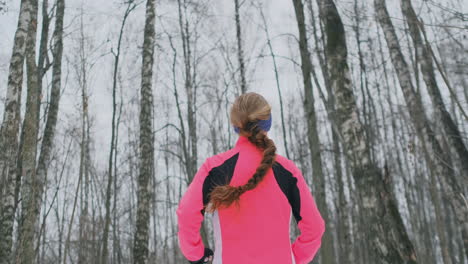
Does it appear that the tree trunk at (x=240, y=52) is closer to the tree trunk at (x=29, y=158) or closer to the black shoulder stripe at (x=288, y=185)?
the tree trunk at (x=29, y=158)

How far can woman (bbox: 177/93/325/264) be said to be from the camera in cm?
180

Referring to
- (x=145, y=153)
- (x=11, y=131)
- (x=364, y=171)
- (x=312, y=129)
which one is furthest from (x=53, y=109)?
(x=364, y=171)

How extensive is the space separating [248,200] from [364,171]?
399cm

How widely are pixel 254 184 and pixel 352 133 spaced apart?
415cm

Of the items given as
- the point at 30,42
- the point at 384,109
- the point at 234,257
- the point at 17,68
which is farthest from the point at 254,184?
the point at 384,109

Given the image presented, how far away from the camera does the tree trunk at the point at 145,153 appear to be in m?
7.76

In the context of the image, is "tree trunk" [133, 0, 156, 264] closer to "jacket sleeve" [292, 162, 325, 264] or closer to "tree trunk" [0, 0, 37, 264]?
"tree trunk" [0, 0, 37, 264]

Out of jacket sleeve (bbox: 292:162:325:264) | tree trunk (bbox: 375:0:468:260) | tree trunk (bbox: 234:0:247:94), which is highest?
tree trunk (bbox: 234:0:247:94)

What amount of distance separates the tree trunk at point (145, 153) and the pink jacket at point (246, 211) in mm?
6289

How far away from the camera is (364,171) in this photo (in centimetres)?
536

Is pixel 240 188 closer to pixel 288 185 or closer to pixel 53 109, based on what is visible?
pixel 288 185

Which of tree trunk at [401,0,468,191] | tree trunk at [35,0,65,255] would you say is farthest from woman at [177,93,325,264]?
tree trunk at [35,0,65,255]

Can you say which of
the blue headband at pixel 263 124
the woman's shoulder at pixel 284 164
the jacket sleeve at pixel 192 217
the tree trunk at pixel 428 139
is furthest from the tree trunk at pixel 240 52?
the jacket sleeve at pixel 192 217

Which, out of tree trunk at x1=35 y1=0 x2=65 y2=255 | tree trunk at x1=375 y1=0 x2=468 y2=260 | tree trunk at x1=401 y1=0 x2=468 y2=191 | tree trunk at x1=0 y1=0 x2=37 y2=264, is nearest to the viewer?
tree trunk at x1=0 y1=0 x2=37 y2=264
